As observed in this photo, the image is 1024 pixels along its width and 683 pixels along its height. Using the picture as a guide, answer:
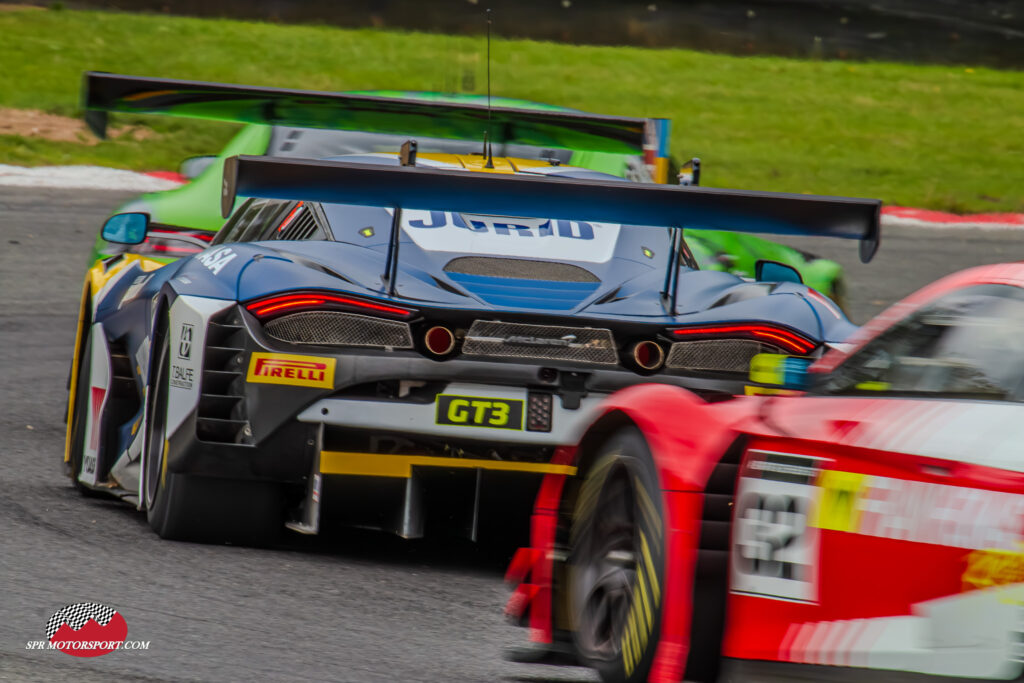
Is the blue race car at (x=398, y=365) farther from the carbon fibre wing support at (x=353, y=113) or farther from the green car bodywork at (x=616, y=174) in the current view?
the green car bodywork at (x=616, y=174)

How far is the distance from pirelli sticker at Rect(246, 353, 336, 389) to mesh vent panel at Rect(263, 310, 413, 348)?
0.08 metres

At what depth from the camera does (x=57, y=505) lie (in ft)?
19.0

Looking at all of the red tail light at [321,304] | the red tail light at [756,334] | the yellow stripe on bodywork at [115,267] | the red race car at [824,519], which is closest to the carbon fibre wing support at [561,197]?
the red tail light at [321,304]

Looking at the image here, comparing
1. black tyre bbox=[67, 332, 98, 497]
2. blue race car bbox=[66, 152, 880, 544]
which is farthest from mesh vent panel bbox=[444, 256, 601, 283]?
black tyre bbox=[67, 332, 98, 497]

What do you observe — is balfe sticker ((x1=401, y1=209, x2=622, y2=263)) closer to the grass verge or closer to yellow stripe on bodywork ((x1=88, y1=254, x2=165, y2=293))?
yellow stripe on bodywork ((x1=88, y1=254, x2=165, y2=293))

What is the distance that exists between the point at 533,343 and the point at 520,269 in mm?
437

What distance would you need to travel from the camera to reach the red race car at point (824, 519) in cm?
270

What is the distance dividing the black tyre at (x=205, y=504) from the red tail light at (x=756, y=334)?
4.53 ft

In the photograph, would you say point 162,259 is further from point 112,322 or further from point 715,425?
point 715,425

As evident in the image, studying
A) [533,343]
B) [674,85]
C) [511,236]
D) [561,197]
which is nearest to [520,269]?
[511,236]

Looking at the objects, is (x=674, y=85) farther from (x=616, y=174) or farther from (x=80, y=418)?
(x=80, y=418)

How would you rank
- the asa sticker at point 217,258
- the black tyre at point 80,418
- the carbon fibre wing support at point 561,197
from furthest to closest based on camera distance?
the black tyre at point 80,418, the asa sticker at point 217,258, the carbon fibre wing support at point 561,197

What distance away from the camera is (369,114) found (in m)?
6.46

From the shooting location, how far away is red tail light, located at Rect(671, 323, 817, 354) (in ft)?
16.4
